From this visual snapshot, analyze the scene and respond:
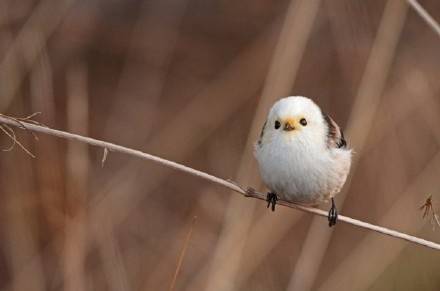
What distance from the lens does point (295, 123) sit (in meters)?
2.86

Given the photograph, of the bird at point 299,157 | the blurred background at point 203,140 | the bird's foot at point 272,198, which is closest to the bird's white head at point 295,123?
the bird at point 299,157

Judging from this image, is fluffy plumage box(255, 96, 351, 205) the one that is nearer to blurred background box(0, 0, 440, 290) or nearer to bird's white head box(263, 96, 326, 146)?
bird's white head box(263, 96, 326, 146)

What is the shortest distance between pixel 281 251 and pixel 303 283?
1.63 m

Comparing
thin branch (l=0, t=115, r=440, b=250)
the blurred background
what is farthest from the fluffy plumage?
the blurred background

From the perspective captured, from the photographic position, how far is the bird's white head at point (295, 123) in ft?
9.39

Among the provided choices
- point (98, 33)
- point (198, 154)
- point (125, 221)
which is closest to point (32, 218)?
point (125, 221)

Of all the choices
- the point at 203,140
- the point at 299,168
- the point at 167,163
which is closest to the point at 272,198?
the point at 299,168

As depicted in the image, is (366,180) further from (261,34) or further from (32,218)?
(32,218)

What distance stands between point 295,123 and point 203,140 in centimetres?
246

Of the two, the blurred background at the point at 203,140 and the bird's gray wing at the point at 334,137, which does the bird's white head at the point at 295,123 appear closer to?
the bird's gray wing at the point at 334,137

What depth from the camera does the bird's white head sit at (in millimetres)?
2863

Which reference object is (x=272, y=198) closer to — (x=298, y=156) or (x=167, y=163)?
(x=298, y=156)

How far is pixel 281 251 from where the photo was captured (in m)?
4.98

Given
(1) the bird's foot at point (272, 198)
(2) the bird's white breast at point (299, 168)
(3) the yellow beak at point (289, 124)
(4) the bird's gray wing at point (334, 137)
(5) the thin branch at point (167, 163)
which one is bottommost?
(5) the thin branch at point (167, 163)
